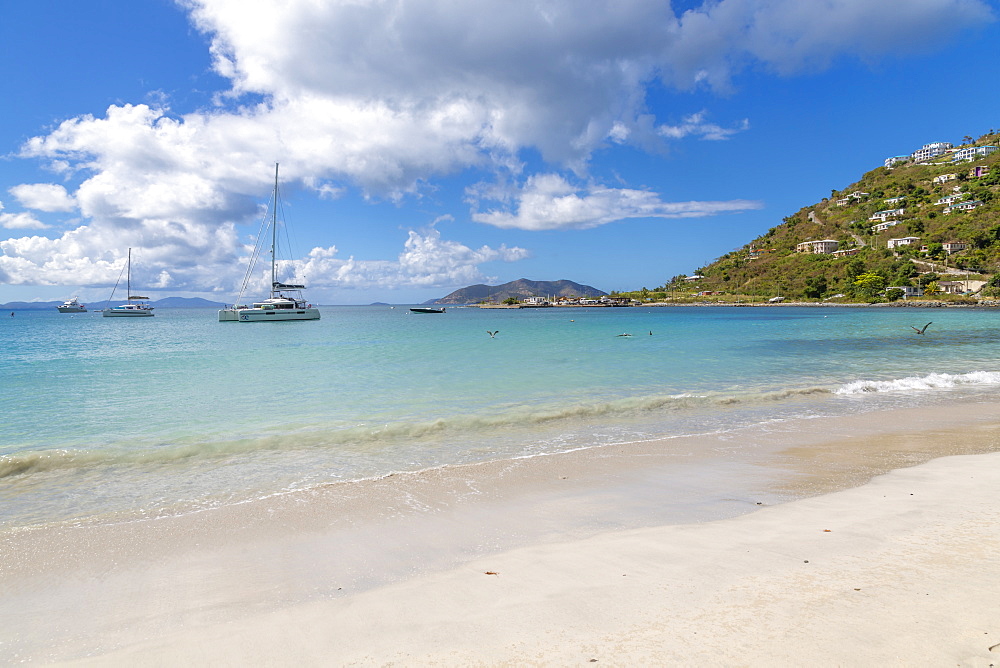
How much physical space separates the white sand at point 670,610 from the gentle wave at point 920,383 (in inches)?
515

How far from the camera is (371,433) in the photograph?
1180 centimetres

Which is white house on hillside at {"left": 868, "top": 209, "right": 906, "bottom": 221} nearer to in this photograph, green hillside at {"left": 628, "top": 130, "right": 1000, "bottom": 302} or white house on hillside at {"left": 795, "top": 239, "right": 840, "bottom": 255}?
green hillside at {"left": 628, "top": 130, "right": 1000, "bottom": 302}

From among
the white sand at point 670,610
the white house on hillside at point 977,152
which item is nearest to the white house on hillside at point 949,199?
the white house on hillside at point 977,152

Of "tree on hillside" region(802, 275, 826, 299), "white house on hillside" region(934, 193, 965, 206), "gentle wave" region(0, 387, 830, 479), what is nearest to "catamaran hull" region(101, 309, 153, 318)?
"gentle wave" region(0, 387, 830, 479)

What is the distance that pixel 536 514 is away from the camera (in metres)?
6.50

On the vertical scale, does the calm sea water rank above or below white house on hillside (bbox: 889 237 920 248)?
below

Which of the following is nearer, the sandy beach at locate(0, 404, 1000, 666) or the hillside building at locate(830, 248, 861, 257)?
the sandy beach at locate(0, 404, 1000, 666)

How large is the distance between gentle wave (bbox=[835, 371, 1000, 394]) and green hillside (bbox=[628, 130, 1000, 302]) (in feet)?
421

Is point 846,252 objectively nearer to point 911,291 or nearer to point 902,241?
point 902,241

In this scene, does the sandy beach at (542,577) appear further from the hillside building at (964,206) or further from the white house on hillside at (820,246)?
the white house on hillside at (820,246)

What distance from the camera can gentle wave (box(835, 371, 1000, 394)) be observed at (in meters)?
16.7

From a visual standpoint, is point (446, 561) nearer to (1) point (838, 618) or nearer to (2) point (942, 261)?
(1) point (838, 618)

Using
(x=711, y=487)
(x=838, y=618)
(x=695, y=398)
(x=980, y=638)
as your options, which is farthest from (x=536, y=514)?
(x=695, y=398)

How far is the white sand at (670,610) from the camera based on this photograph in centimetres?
338
